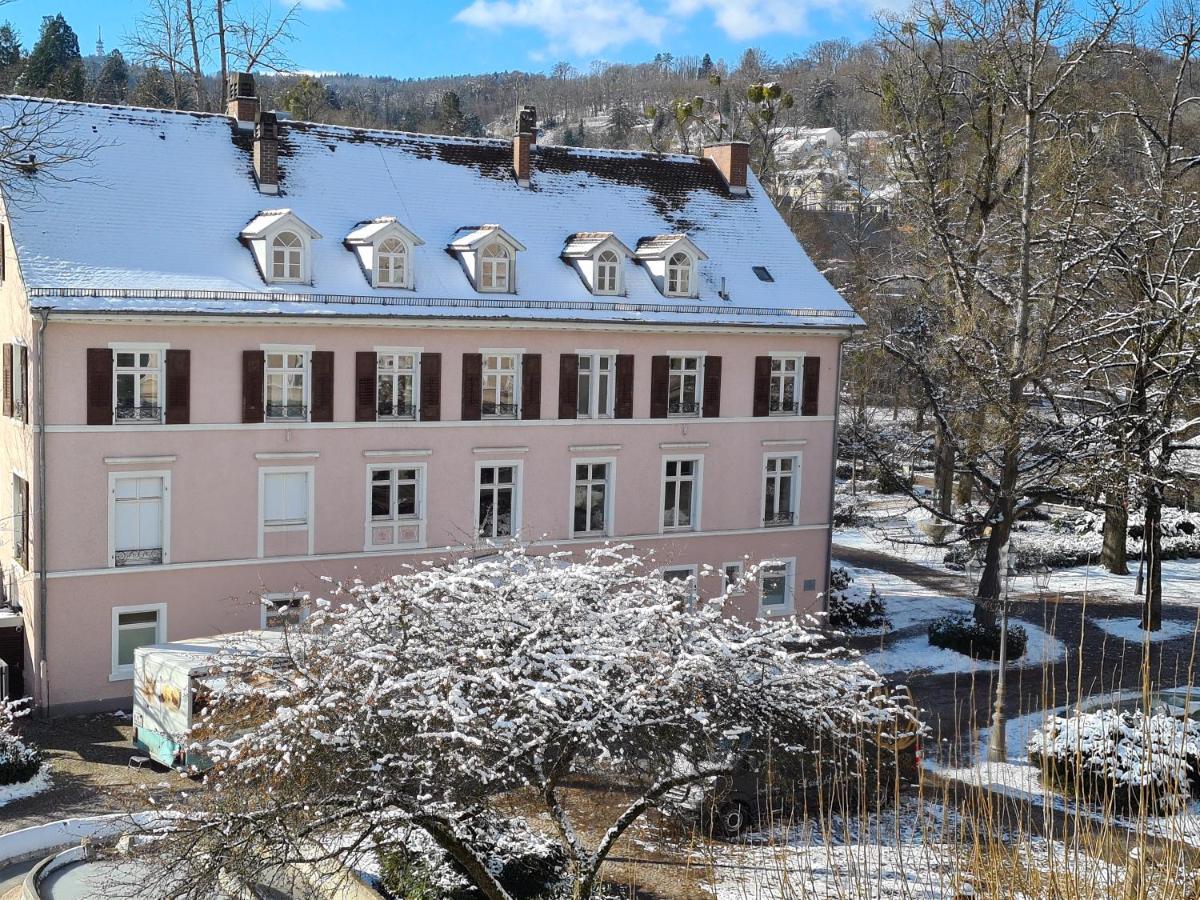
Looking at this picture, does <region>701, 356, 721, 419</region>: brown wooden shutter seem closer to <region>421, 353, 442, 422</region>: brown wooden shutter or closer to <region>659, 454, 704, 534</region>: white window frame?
<region>659, 454, 704, 534</region>: white window frame

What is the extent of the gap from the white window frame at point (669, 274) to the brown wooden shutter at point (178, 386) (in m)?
10.8

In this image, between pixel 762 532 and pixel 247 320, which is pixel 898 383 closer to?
pixel 762 532

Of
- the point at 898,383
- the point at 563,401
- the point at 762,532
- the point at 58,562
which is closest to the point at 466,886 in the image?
the point at 58,562

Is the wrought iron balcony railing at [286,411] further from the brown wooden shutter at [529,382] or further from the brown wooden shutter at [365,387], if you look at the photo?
the brown wooden shutter at [529,382]

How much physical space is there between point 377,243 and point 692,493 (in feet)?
30.5

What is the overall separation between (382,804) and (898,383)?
40042 millimetres

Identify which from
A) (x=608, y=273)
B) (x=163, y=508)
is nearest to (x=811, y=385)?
(x=608, y=273)

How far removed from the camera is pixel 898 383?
50.2 meters

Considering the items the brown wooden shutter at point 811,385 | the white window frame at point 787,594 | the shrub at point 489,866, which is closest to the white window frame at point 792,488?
the white window frame at point 787,594

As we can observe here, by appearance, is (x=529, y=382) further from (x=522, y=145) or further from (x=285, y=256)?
(x=522, y=145)

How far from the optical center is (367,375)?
25.9 m

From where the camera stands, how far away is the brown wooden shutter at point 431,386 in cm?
2652

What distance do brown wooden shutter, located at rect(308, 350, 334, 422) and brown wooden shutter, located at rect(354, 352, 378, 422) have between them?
1.67ft

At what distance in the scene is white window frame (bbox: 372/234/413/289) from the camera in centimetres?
2612
